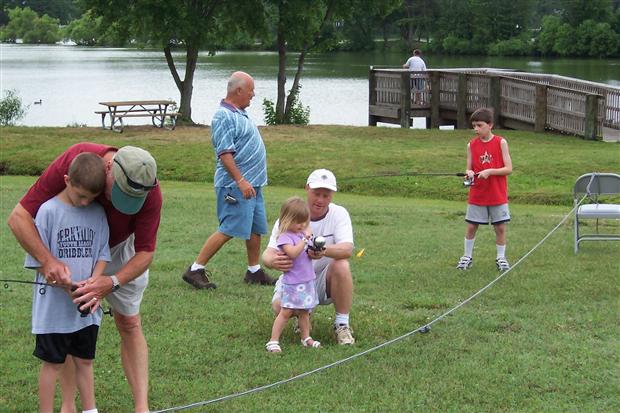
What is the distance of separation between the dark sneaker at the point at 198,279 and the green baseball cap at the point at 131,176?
3.62 meters

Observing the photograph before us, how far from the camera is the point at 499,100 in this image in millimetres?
25250

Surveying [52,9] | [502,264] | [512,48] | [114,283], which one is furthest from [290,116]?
[52,9]

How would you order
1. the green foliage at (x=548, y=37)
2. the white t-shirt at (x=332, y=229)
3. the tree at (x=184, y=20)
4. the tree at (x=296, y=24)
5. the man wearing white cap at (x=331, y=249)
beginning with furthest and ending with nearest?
the green foliage at (x=548, y=37)
the tree at (x=296, y=24)
the tree at (x=184, y=20)
the white t-shirt at (x=332, y=229)
the man wearing white cap at (x=331, y=249)

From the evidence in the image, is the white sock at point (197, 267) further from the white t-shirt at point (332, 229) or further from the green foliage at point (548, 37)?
the green foliage at point (548, 37)

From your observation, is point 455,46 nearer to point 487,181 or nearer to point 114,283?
point 487,181

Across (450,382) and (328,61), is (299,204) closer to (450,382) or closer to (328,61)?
(450,382)

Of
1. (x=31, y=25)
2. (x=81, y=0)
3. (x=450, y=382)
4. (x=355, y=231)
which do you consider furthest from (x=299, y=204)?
(x=31, y=25)

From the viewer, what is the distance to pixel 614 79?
50.4 m

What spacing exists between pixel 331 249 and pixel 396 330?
2.81 ft

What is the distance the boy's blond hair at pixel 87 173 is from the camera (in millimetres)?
4453

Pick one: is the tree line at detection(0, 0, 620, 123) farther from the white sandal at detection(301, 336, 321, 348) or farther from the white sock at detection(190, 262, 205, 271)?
the white sandal at detection(301, 336, 321, 348)

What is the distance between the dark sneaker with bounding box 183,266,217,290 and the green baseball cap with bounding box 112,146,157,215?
362 centimetres

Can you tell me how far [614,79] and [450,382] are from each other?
47723 mm

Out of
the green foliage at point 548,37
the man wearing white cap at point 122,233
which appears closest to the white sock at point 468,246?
the man wearing white cap at point 122,233
